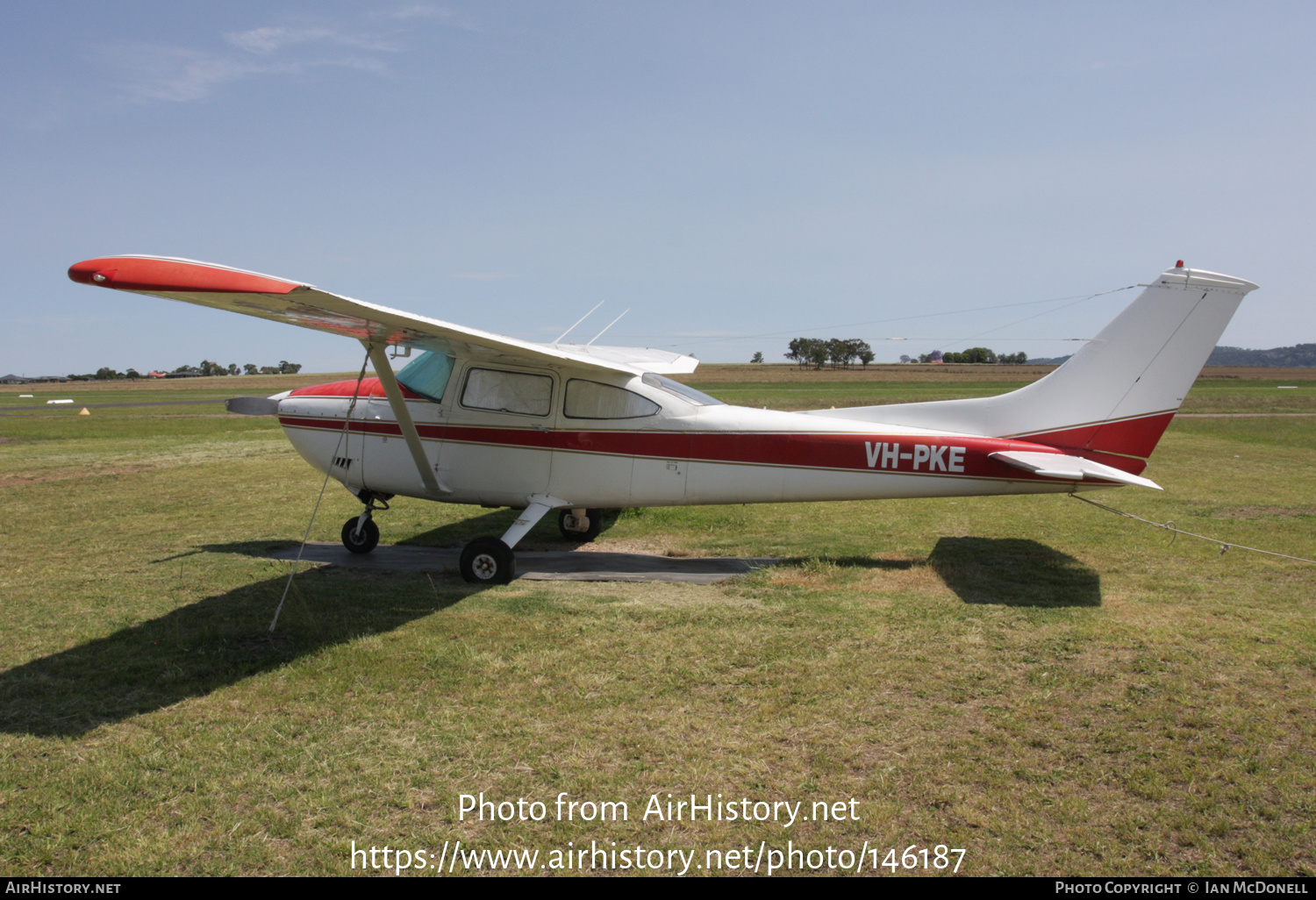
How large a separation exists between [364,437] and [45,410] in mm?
43868

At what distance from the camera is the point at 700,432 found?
812 centimetres

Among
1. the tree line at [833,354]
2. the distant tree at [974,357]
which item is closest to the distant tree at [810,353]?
the tree line at [833,354]

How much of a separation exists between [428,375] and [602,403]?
2145 millimetres

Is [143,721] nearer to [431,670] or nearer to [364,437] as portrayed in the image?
[431,670]

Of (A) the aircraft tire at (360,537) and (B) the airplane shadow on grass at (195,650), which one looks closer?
(B) the airplane shadow on grass at (195,650)

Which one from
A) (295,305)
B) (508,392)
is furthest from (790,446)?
(295,305)

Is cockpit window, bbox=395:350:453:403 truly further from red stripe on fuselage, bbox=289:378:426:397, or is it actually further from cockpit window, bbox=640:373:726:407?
cockpit window, bbox=640:373:726:407

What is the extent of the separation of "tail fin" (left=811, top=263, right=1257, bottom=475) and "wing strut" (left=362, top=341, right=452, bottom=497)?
440 centimetres

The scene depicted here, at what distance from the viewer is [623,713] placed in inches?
179

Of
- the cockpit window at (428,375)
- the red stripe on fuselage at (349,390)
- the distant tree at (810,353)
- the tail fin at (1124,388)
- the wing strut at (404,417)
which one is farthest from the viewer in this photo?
the distant tree at (810,353)

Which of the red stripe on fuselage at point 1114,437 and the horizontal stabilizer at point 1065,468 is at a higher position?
the red stripe on fuselage at point 1114,437

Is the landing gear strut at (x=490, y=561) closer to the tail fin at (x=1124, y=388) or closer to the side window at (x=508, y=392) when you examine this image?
the side window at (x=508, y=392)

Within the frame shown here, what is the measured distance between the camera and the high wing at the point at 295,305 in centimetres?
445

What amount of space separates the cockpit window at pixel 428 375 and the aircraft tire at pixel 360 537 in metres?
1.87
